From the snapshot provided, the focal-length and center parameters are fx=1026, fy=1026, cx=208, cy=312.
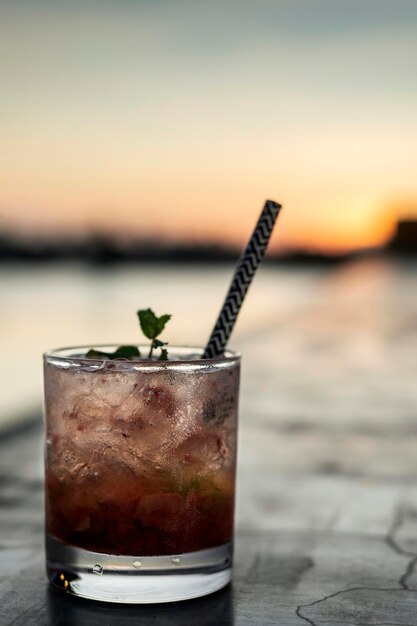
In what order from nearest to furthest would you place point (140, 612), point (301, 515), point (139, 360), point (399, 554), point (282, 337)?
point (140, 612) → point (139, 360) → point (399, 554) → point (301, 515) → point (282, 337)

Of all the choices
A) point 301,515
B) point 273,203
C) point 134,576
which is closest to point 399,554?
point 301,515

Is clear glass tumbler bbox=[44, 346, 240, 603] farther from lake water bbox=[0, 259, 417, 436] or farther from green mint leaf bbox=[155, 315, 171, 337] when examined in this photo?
lake water bbox=[0, 259, 417, 436]

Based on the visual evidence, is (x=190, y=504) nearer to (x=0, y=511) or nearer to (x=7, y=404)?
(x=0, y=511)

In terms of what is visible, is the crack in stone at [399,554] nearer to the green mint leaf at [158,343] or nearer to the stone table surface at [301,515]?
Result: the stone table surface at [301,515]

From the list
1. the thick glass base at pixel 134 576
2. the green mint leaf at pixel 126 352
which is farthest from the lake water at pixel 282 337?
the thick glass base at pixel 134 576

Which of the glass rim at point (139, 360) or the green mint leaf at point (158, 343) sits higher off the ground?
the green mint leaf at point (158, 343)

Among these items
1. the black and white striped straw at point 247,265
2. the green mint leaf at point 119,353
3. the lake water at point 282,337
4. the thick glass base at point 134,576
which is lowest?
the lake water at point 282,337

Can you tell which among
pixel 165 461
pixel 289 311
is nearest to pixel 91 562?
pixel 165 461

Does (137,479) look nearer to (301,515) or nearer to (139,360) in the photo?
(139,360)

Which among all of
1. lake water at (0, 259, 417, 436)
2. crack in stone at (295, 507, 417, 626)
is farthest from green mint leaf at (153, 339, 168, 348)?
crack in stone at (295, 507, 417, 626)
